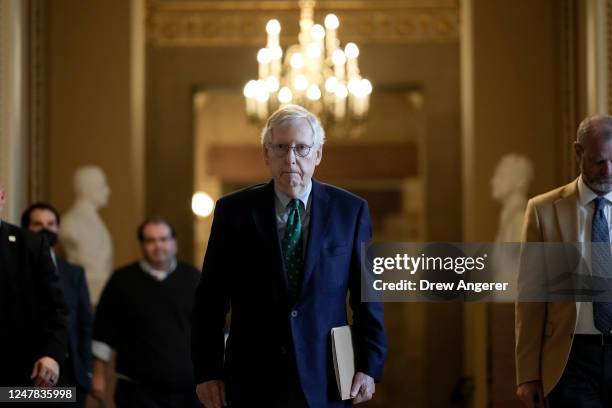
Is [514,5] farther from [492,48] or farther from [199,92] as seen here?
[199,92]

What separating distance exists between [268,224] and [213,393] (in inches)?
23.3

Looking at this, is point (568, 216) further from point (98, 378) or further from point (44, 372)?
point (98, 378)

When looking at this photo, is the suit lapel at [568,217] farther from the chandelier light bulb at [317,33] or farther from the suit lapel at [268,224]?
the chandelier light bulb at [317,33]

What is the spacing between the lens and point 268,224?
3.85m

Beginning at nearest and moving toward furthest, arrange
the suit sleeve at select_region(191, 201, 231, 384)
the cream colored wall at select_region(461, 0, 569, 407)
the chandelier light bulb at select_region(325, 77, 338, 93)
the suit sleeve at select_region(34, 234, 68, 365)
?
1. the suit sleeve at select_region(191, 201, 231, 384)
2. the suit sleeve at select_region(34, 234, 68, 365)
3. the chandelier light bulb at select_region(325, 77, 338, 93)
4. the cream colored wall at select_region(461, 0, 569, 407)

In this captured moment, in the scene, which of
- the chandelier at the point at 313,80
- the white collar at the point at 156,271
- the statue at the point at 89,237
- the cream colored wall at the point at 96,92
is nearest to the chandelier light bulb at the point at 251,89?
the chandelier at the point at 313,80

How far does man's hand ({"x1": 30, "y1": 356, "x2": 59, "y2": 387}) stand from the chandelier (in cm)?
406

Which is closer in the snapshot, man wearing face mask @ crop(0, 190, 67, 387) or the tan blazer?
the tan blazer

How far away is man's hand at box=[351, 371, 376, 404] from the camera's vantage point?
379cm

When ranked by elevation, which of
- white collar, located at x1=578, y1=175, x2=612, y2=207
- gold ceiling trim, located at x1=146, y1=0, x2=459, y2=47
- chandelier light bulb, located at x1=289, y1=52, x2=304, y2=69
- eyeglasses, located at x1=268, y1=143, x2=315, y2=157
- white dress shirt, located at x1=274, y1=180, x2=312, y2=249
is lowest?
white dress shirt, located at x1=274, y1=180, x2=312, y2=249

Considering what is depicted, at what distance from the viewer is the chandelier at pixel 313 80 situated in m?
8.46

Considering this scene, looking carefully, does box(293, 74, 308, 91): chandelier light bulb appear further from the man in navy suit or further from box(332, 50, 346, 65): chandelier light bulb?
the man in navy suit

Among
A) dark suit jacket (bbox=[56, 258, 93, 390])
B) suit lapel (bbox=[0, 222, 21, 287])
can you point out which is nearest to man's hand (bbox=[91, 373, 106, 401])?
dark suit jacket (bbox=[56, 258, 93, 390])

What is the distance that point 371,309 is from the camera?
12.6 feet
